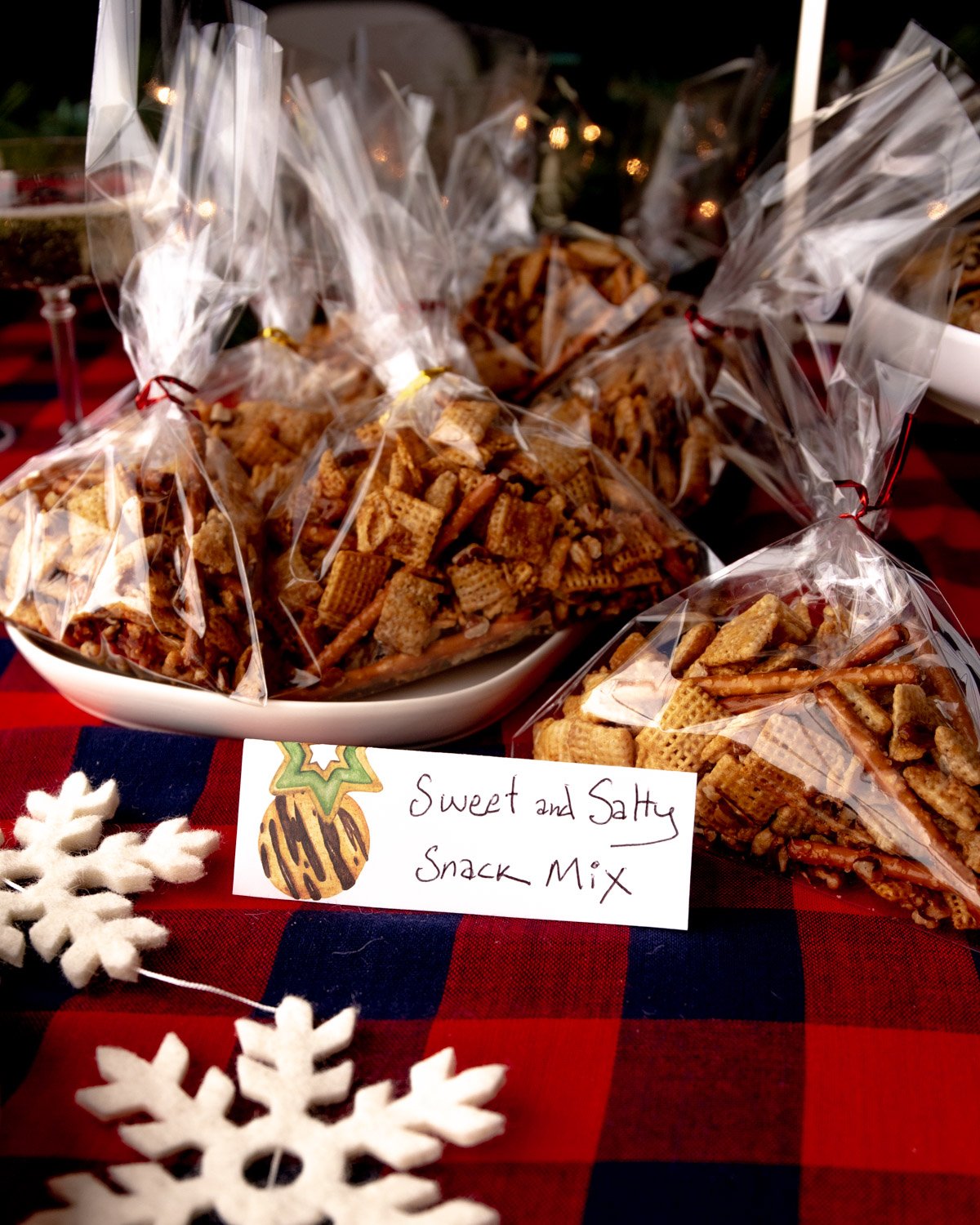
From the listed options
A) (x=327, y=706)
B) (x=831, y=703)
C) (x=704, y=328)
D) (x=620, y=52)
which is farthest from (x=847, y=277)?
(x=620, y=52)

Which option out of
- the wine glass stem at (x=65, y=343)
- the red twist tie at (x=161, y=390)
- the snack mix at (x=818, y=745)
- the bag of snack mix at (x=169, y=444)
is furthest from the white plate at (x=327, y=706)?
the wine glass stem at (x=65, y=343)

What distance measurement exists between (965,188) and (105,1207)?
1.06 m

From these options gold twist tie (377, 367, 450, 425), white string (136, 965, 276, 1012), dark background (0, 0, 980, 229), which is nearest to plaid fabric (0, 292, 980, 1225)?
white string (136, 965, 276, 1012)

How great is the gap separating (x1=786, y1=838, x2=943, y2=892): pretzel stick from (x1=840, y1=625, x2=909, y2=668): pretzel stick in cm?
13

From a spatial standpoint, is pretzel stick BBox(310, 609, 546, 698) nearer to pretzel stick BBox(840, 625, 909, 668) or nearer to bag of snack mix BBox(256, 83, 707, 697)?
bag of snack mix BBox(256, 83, 707, 697)

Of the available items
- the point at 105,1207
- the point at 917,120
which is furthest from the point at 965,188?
the point at 105,1207

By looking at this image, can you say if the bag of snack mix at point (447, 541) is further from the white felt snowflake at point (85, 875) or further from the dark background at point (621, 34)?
the dark background at point (621, 34)

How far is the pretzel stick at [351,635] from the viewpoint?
943 millimetres

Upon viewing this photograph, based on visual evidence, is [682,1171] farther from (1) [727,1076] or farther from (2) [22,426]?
(2) [22,426]

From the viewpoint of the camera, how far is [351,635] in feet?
3.11

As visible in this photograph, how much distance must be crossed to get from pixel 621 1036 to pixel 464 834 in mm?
172

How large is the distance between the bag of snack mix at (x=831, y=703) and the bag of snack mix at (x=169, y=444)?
0.30m

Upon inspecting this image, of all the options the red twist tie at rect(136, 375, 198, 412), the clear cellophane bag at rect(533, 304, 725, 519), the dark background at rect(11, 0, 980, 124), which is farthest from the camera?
the dark background at rect(11, 0, 980, 124)

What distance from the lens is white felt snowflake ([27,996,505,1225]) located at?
0.57 metres
